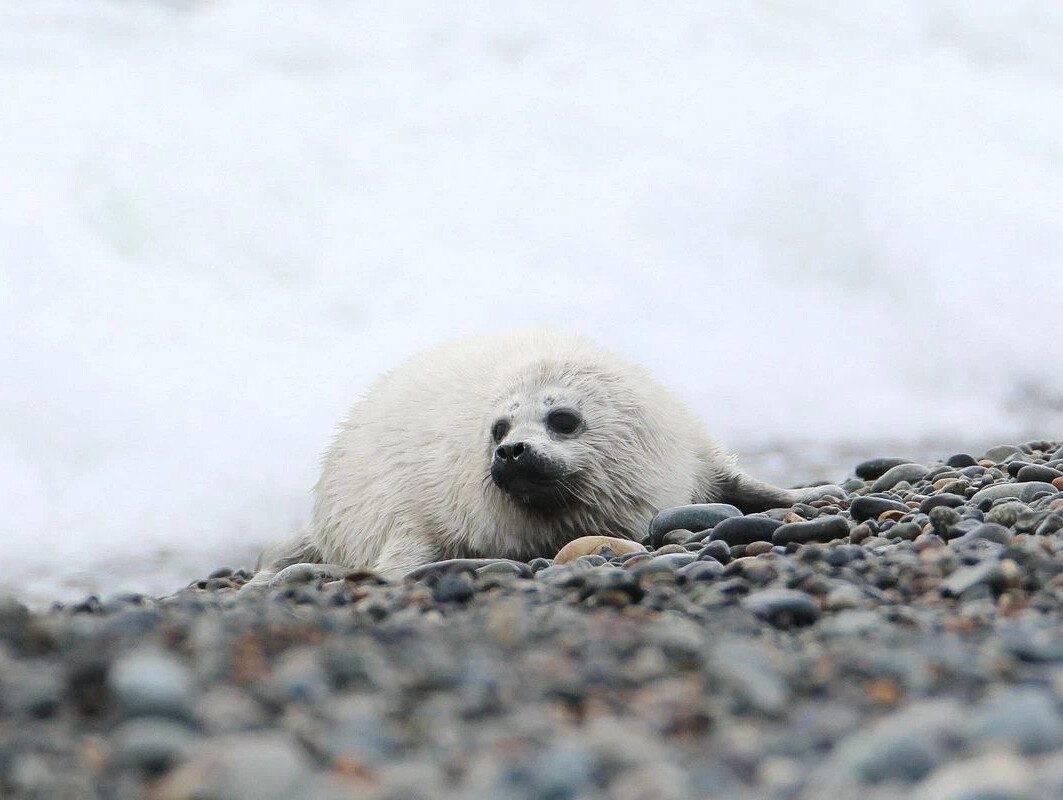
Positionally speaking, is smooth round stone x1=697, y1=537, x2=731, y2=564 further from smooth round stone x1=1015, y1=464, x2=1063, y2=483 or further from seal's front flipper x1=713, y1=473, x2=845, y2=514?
smooth round stone x1=1015, y1=464, x2=1063, y2=483

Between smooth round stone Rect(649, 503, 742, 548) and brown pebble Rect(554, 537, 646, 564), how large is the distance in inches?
13.3

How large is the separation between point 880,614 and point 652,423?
274cm

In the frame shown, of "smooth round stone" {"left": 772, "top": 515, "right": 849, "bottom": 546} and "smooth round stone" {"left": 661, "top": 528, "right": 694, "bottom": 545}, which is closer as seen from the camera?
"smooth round stone" {"left": 772, "top": 515, "right": 849, "bottom": 546}

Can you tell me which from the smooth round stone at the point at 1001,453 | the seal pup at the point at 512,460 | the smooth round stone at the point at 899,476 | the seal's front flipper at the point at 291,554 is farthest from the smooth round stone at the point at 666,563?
the smooth round stone at the point at 1001,453

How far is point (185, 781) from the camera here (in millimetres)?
2039

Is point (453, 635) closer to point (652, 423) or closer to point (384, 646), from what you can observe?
point (384, 646)

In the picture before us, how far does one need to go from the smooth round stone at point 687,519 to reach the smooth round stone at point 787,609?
210 centimetres

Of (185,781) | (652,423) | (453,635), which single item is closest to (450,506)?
(652,423)

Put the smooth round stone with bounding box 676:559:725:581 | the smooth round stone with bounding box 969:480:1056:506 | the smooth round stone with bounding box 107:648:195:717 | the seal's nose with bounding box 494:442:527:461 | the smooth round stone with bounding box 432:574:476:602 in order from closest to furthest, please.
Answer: the smooth round stone with bounding box 107:648:195:717 → the smooth round stone with bounding box 432:574:476:602 → the smooth round stone with bounding box 676:559:725:581 → the seal's nose with bounding box 494:442:527:461 → the smooth round stone with bounding box 969:480:1056:506

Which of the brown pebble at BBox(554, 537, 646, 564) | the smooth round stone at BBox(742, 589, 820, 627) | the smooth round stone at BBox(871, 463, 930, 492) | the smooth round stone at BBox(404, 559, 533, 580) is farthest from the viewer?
the smooth round stone at BBox(871, 463, 930, 492)

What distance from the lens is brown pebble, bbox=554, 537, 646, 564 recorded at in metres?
5.26

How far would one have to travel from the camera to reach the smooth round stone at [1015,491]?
546cm

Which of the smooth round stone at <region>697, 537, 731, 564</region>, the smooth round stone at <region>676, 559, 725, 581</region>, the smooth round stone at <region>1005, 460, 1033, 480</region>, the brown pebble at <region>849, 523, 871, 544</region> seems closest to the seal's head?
the smooth round stone at <region>697, 537, 731, 564</region>

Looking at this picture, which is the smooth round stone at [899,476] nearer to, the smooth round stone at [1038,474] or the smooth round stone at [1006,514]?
the smooth round stone at [1038,474]
